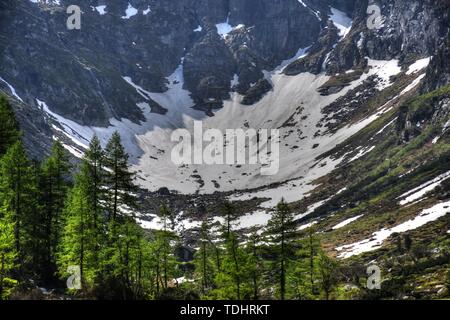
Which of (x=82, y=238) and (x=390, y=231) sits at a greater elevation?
(x=390, y=231)

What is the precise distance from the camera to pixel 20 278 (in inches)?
1513

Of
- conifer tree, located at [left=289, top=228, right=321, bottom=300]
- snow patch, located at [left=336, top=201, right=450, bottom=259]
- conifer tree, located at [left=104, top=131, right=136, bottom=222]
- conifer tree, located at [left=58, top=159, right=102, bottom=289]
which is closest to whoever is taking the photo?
conifer tree, located at [left=58, top=159, right=102, bottom=289]

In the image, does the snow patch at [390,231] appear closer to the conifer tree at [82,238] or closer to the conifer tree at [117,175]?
the conifer tree at [117,175]

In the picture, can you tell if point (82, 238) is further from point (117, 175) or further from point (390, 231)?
point (390, 231)

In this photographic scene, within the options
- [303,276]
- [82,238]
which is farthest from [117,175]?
[303,276]

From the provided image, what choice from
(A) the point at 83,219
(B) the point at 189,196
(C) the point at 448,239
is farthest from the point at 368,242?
(B) the point at 189,196

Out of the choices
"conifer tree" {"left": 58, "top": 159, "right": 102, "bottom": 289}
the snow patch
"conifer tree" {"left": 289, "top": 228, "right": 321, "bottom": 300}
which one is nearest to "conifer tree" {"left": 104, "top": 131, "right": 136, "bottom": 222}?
"conifer tree" {"left": 58, "top": 159, "right": 102, "bottom": 289}

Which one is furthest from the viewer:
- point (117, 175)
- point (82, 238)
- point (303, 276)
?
point (303, 276)

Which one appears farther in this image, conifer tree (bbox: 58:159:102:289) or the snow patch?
the snow patch

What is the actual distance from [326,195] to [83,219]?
361 feet

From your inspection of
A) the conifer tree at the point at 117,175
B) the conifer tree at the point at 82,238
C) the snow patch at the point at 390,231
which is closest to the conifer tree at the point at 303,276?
the conifer tree at the point at 117,175

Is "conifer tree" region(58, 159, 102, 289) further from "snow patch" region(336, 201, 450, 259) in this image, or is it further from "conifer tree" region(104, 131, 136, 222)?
"snow patch" region(336, 201, 450, 259)

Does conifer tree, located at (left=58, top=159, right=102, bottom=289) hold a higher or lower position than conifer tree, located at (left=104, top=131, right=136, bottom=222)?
lower
